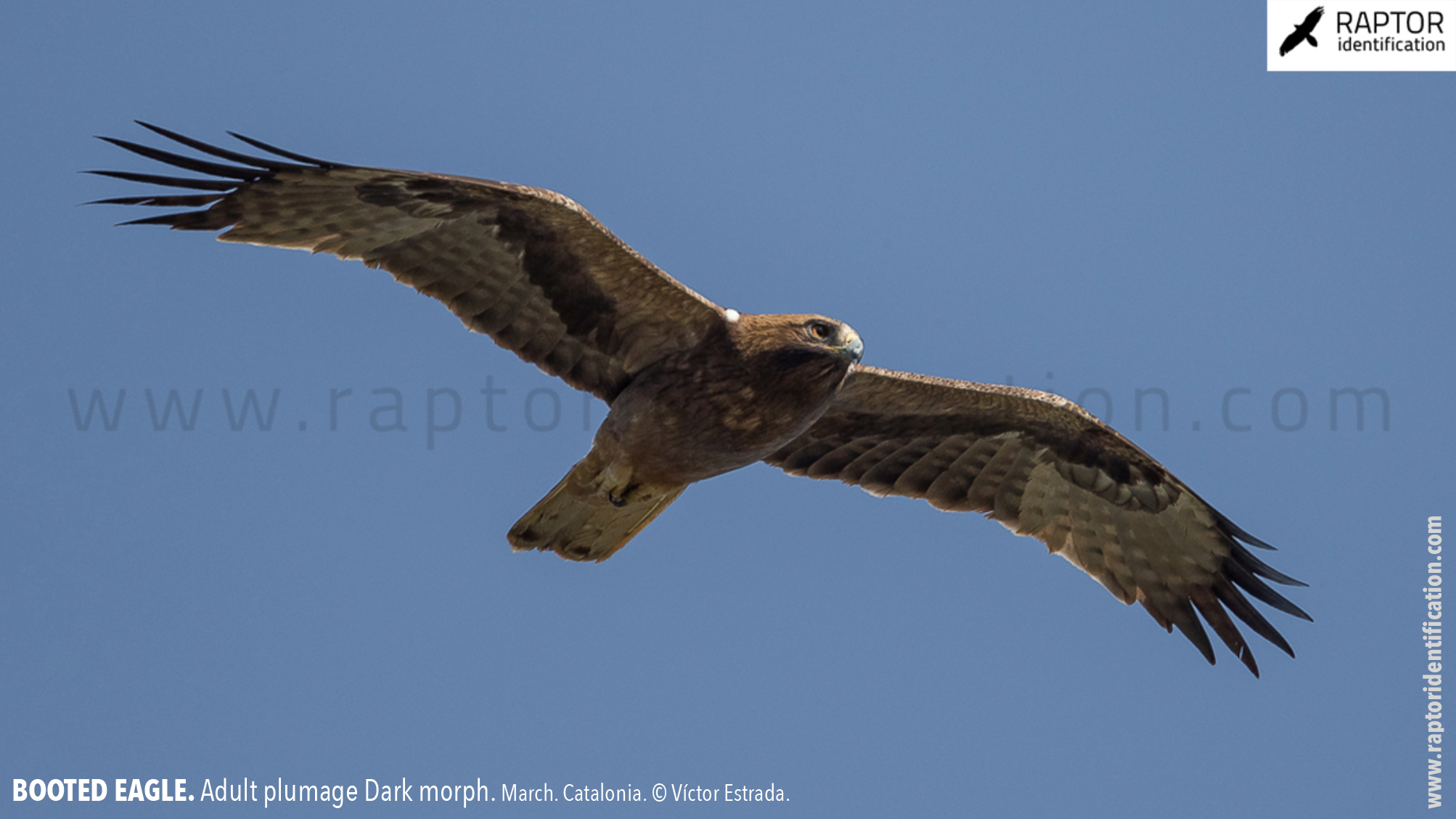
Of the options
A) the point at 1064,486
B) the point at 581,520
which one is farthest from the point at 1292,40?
the point at 581,520

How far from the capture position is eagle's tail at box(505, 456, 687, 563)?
9.54m

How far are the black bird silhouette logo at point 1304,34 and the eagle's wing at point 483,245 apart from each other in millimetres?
7477

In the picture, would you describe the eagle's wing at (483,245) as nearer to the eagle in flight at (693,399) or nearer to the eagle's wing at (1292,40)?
the eagle in flight at (693,399)

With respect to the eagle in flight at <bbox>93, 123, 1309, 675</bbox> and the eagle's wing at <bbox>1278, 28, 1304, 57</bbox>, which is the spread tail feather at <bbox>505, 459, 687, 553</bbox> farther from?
the eagle's wing at <bbox>1278, 28, 1304, 57</bbox>

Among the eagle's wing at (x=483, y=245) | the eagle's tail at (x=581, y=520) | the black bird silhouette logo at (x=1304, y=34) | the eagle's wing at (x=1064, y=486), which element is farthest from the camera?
the black bird silhouette logo at (x=1304, y=34)

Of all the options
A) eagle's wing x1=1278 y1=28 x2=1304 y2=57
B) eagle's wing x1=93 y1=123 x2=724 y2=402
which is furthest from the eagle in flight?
eagle's wing x1=1278 y1=28 x2=1304 y2=57

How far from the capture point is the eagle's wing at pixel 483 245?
8703 millimetres

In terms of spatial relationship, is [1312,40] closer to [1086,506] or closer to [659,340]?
[1086,506]

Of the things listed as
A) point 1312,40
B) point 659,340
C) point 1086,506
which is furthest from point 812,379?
point 1312,40

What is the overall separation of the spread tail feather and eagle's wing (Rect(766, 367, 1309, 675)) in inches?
56.0

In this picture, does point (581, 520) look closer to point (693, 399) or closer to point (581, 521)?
point (581, 521)

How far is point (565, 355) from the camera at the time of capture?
9.59 metres

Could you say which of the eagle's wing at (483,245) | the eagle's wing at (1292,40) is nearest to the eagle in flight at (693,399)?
the eagle's wing at (483,245)

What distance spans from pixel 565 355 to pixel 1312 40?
8331mm
